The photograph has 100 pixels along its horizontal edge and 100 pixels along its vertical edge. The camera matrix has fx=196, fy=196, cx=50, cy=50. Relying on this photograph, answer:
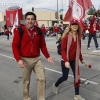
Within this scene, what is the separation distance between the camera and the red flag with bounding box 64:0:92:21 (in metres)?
7.26

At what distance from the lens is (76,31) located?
160 inches

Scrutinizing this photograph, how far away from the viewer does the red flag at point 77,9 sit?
726cm

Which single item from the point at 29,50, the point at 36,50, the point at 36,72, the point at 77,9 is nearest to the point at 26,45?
the point at 29,50

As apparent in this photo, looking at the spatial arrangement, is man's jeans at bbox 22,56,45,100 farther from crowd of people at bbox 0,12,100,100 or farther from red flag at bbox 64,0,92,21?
red flag at bbox 64,0,92,21

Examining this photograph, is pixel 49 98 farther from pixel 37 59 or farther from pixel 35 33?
pixel 35 33

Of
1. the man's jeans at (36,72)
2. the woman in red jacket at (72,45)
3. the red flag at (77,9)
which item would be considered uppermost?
the red flag at (77,9)

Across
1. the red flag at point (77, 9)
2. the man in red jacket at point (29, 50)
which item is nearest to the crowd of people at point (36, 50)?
the man in red jacket at point (29, 50)

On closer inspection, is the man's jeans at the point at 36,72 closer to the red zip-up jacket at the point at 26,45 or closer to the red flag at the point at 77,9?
the red zip-up jacket at the point at 26,45

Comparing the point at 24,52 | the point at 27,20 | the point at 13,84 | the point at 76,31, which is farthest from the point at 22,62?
the point at 13,84

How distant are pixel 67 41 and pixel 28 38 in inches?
33.6

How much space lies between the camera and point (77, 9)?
7449 millimetres

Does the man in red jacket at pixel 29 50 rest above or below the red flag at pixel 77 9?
below

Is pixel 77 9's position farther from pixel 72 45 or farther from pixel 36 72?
pixel 36 72

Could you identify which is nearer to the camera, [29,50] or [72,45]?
[29,50]
